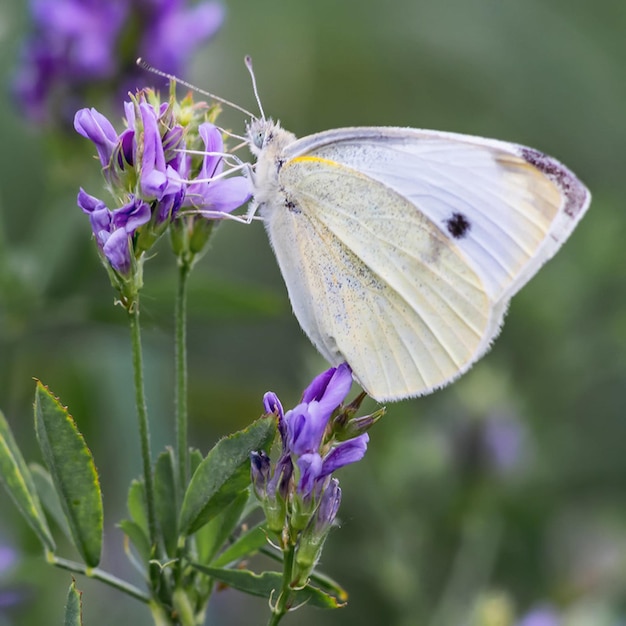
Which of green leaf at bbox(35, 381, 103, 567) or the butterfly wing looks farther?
the butterfly wing

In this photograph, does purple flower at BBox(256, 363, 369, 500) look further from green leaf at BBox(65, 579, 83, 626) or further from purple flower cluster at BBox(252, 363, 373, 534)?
green leaf at BBox(65, 579, 83, 626)

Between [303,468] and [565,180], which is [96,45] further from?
[303,468]

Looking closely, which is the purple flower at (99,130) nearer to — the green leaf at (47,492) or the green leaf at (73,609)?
the green leaf at (47,492)

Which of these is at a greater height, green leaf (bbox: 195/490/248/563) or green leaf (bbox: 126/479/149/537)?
green leaf (bbox: 126/479/149/537)

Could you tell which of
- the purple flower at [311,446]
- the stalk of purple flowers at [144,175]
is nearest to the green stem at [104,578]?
the purple flower at [311,446]

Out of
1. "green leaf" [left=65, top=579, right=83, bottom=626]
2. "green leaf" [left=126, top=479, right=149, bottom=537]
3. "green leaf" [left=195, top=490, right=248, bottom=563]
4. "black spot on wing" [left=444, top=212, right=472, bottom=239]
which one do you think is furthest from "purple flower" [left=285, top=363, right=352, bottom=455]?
"black spot on wing" [left=444, top=212, right=472, bottom=239]

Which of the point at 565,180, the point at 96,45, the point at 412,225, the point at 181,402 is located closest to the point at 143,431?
the point at 181,402

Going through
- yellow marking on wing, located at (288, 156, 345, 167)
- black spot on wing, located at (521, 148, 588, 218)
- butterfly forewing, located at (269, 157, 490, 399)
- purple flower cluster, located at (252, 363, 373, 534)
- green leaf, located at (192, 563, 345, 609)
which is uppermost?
yellow marking on wing, located at (288, 156, 345, 167)
